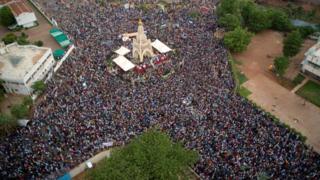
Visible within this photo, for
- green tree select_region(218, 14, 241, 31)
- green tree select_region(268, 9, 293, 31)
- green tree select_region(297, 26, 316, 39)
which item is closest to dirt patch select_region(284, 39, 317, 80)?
green tree select_region(297, 26, 316, 39)

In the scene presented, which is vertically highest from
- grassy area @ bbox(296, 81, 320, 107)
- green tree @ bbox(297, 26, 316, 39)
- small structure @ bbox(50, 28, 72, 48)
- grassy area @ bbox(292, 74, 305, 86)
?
green tree @ bbox(297, 26, 316, 39)

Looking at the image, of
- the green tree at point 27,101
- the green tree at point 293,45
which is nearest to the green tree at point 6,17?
the green tree at point 27,101

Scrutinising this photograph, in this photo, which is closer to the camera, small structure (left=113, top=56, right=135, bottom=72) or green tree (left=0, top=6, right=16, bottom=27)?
small structure (left=113, top=56, right=135, bottom=72)

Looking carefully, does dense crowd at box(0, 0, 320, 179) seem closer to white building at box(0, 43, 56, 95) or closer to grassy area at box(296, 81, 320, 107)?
white building at box(0, 43, 56, 95)

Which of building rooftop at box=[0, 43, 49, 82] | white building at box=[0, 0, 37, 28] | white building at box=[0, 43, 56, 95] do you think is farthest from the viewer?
white building at box=[0, 0, 37, 28]

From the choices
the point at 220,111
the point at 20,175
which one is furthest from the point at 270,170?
the point at 20,175
